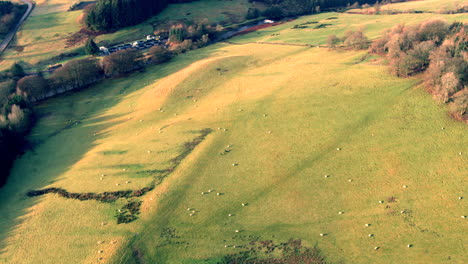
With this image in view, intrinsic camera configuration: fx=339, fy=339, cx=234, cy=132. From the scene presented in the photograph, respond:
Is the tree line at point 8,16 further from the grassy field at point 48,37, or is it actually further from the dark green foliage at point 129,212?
the dark green foliage at point 129,212

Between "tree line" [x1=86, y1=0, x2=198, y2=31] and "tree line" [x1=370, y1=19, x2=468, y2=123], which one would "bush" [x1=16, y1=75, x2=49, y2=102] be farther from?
"tree line" [x1=370, y1=19, x2=468, y2=123]

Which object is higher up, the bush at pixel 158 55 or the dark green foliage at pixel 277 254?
the bush at pixel 158 55

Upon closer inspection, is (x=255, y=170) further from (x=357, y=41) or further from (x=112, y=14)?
(x=112, y=14)

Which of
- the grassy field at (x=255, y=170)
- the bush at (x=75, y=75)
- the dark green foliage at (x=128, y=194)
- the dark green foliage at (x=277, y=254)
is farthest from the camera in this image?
the bush at (x=75, y=75)

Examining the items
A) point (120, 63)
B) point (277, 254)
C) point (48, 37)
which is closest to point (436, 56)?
point (277, 254)

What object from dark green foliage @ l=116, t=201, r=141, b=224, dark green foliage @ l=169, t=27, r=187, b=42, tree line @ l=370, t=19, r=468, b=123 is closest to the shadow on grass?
dark green foliage @ l=116, t=201, r=141, b=224

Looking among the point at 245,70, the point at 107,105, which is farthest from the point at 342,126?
the point at 107,105

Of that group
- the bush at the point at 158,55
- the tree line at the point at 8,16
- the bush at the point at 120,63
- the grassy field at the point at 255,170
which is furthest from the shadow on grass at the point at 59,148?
the tree line at the point at 8,16

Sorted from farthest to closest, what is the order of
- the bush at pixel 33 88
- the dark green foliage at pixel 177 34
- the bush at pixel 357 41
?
the dark green foliage at pixel 177 34 < the bush at pixel 357 41 < the bush at pixel 33 88

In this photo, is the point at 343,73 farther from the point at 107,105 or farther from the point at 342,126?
the point at 107,105
